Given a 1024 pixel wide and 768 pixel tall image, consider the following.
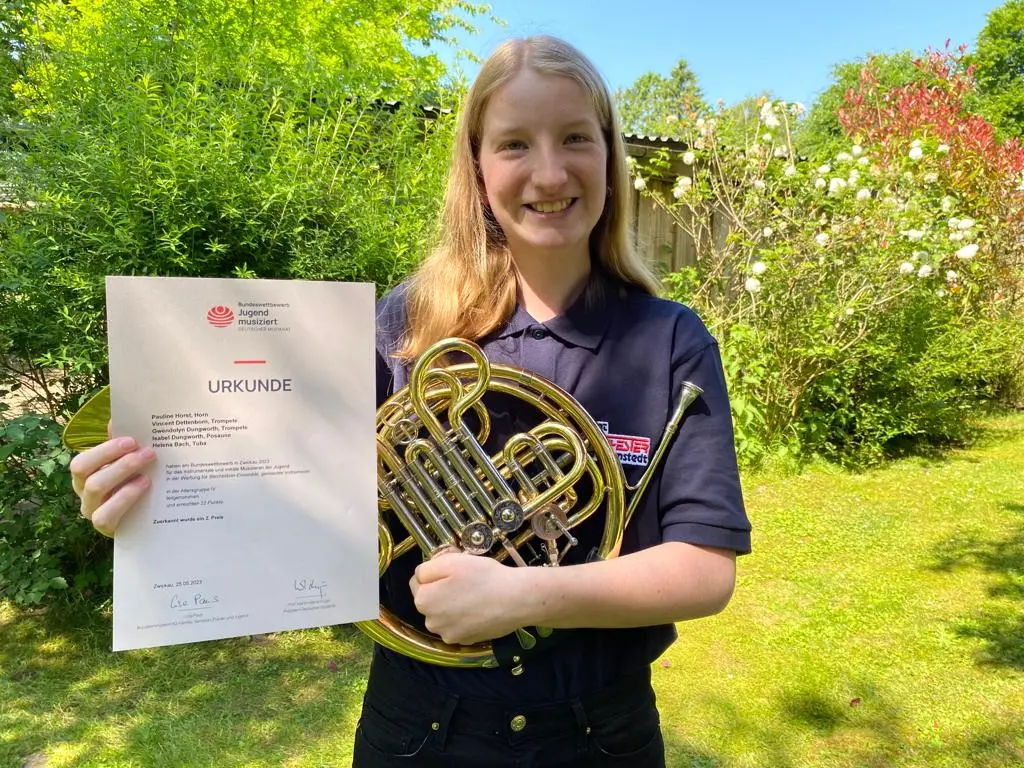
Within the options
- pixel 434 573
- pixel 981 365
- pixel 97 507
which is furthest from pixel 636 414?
pixel 981 365

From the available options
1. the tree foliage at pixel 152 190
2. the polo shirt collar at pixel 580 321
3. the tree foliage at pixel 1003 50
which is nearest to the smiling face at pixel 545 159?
the polo shirt collar at pixel 580 321

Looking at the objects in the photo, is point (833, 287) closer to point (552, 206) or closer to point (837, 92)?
point (552, 206)

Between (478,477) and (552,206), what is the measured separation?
20.9 inches

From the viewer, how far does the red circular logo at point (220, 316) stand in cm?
100

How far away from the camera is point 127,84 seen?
2.88m

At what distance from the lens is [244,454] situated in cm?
104

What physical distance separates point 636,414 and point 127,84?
9.22 feet

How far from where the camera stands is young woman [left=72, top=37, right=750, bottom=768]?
112 centimetres

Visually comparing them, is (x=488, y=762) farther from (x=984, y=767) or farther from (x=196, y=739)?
(x=984, y=767)

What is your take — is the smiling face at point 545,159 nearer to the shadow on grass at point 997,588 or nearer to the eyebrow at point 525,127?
the eyebrow at point 525,127

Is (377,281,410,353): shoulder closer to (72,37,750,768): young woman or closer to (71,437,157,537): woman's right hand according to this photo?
(72,37,750,768): young woman

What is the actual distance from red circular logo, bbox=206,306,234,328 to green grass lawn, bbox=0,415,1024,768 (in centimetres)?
233

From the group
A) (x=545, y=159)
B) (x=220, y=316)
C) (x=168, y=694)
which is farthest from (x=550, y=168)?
(x=168, y=694)
